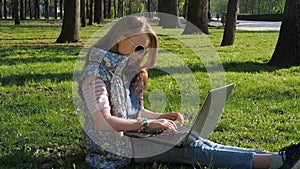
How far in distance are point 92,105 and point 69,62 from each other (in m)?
5.92

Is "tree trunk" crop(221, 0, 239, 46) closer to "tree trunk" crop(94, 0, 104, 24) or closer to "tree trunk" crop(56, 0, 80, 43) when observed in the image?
"tree trunk" crop(56, 0, 80, 43)

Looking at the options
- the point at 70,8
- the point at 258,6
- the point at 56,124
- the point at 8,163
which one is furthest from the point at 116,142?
the point at 258,6

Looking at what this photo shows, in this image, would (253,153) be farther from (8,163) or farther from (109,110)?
(8,163)

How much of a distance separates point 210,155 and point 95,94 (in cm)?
97

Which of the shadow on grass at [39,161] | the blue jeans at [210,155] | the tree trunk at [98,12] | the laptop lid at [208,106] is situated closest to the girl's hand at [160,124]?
the laptop lid at [208,106]

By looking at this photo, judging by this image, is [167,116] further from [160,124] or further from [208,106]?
[208,106]

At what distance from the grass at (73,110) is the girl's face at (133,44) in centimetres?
38

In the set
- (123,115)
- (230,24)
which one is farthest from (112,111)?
(230,24)

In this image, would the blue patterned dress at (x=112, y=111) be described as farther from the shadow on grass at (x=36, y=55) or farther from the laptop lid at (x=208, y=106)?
the shadow on grass at (x=36, y=55)

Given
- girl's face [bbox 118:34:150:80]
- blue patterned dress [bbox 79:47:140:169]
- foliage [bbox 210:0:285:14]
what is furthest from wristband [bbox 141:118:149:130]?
foliage [bbox 210:0:285:14]

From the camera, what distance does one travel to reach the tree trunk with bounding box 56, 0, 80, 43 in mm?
13250

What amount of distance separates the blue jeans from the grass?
121 mm

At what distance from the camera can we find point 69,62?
343 inches

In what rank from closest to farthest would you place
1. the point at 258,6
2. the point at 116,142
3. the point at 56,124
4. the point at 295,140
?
1. the point at 116,142
2. the point at 295,140
3. the point at 56,124
4. the point at 258,6
